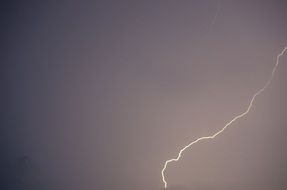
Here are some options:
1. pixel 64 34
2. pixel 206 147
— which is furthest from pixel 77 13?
pixel 206 147

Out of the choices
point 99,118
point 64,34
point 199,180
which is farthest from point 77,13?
point 199,180

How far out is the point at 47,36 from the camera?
3312 millimetres

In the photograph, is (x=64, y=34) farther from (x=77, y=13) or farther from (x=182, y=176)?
(x=182, y=176)

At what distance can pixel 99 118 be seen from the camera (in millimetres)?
3377

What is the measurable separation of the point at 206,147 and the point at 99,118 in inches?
43.3

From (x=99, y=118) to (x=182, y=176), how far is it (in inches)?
39.5

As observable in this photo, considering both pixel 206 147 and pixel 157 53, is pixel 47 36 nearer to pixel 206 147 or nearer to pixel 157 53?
pixel 157 53

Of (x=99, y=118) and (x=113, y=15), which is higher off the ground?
(x=113, y=15)

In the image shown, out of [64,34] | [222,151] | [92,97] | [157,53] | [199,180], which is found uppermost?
[64,34]

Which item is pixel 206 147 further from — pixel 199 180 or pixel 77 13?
pixel 77 13

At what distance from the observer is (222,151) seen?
134 inches

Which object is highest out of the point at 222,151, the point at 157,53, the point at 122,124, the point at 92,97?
the point at 157,53

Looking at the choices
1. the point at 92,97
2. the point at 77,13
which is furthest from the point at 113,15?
the point at 92,97

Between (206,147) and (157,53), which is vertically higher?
(157,53)
